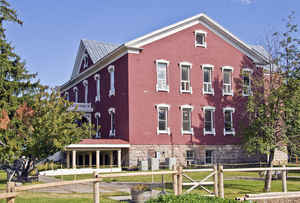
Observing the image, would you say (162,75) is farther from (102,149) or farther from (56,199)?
(56,199)

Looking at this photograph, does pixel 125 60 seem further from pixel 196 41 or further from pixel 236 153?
pixel 236 153

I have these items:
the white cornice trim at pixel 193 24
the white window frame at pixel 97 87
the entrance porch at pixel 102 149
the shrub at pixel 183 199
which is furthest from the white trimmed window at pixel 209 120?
the shrub at pixel 183 199

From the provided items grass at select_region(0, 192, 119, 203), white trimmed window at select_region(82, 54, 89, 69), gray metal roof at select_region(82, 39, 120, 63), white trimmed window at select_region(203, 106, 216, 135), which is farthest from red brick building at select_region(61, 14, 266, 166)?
grass at select_region(0, 192, 119, 203)

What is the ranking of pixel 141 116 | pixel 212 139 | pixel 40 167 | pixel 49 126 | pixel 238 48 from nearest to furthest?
1. pixel 49 126
2. pixel 40 167
3. pixel 141 116
4. pixel 212 139
5. pixel 238 48

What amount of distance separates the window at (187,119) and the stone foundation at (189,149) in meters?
1.39

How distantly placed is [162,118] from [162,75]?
3655 mm

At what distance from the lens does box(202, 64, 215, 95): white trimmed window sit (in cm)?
3568

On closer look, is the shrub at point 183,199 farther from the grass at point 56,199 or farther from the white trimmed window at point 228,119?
the white trimmed window at point 228,119

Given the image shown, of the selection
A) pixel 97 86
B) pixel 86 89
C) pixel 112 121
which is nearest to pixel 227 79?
pixel 112 121

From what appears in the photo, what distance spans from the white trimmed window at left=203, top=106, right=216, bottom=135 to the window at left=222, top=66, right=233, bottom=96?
2389 mm

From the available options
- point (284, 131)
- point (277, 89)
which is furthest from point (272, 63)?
point (284, 131)

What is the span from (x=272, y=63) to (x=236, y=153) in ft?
56.5

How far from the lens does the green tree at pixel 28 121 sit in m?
19.4

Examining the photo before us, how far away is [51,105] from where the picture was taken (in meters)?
20.4
